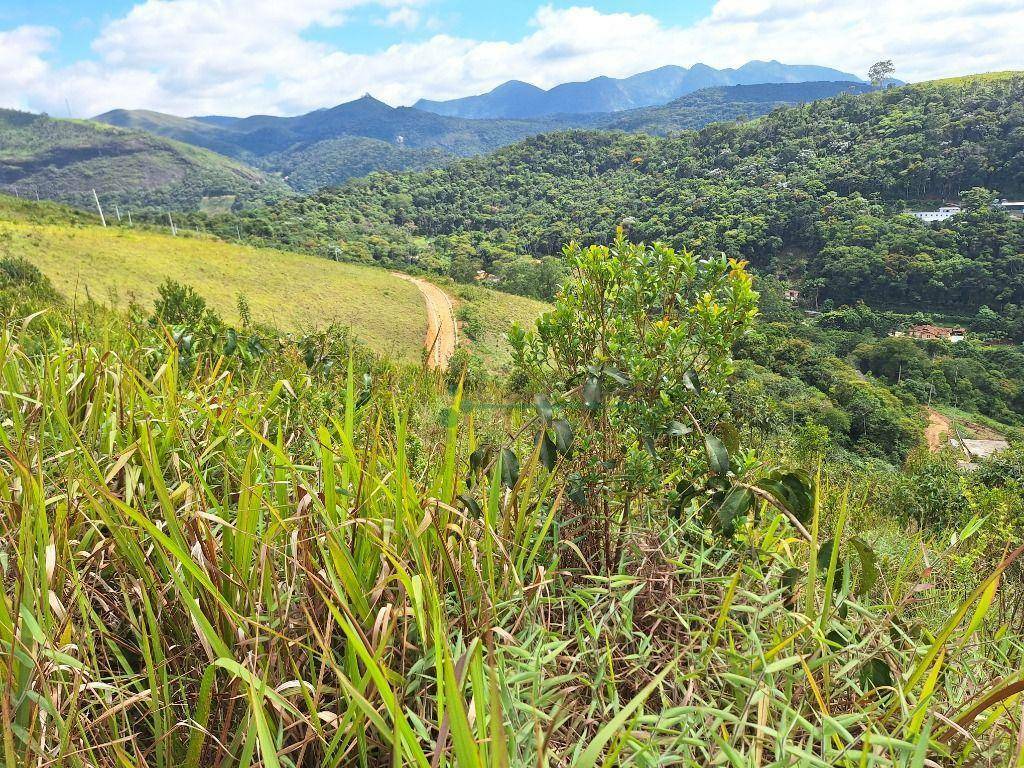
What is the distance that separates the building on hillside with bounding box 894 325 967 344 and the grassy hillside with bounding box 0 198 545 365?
3664 centimetres

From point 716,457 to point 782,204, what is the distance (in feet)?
281

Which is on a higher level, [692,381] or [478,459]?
[692,381]

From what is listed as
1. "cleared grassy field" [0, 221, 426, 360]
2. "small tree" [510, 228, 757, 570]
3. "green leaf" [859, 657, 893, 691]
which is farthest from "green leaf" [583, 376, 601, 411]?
"cleared grassy field" [0, 221, 426, 360]

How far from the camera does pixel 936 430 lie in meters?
35.2

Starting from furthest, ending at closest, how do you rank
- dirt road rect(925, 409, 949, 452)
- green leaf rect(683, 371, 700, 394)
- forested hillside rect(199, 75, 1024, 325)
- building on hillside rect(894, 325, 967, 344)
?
forested hillside rect(199, 75, 1024, 325)
building on hillside rect(894, 325, 967, 344)
dirt road rect(925, 409, 949, 452)
green leaf rect(683, 371, 700, 394)

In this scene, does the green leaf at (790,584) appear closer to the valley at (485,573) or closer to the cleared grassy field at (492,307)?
the valley at (485,573)

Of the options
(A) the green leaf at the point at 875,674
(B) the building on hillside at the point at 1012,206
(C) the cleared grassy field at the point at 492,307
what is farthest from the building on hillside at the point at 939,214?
(A) the green leaf at the point at 875,674

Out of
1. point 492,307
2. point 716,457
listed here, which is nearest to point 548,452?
point 716,457

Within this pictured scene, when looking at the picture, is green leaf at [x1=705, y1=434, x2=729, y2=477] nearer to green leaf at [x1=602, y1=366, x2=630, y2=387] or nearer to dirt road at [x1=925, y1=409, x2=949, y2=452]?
green leaf at [x1=602, y1=366, x2=630, y2=387]

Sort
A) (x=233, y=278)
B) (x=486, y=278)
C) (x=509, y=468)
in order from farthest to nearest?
(x=486, y=278)
(x=233, y=278)
(x=509, y=468)

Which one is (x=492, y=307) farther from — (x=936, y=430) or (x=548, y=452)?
(x=548, y=452)

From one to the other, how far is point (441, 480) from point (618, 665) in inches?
23.4

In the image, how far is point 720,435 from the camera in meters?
1.62

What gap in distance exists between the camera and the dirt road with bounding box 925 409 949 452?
31.0 meters
